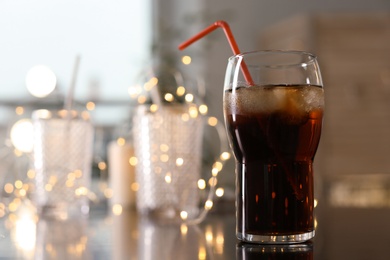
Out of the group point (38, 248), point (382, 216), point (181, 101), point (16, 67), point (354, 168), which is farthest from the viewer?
point (16, 67)

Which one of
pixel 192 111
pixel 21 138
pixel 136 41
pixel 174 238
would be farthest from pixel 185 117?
pixel 136 41

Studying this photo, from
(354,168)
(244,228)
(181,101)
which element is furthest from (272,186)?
(354,168)

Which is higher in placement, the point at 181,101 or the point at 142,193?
the point at 181,101

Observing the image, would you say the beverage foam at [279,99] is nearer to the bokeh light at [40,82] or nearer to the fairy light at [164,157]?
the fairy light at [164,157]

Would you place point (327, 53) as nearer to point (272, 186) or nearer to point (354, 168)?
point (354, 168)

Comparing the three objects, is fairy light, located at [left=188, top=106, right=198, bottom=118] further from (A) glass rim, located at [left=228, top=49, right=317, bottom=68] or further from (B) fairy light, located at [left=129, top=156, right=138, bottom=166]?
(A) glass rim, located at [left=228, top=49, right=317, bottom=68]

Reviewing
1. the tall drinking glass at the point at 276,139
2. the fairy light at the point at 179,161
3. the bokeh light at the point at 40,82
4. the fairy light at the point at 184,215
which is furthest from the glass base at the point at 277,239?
the bokeh light at the point at 40,82
